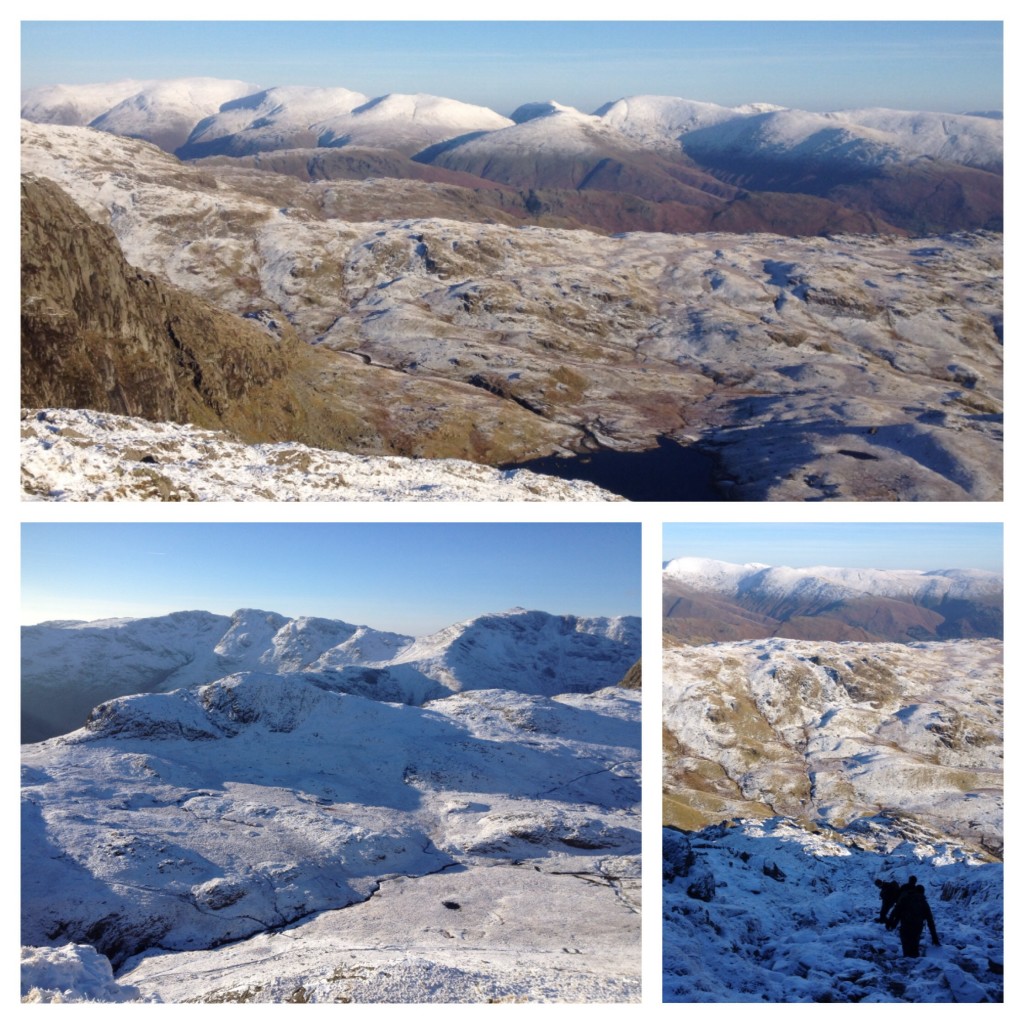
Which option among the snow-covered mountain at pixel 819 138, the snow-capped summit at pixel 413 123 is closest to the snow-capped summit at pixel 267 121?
the snow-capped summit at pixel 413 123

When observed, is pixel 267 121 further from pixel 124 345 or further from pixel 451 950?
pixel 451 950

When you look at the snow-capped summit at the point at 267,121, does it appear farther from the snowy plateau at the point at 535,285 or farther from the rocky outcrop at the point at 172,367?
the rocky outcrop at the point at 172,367

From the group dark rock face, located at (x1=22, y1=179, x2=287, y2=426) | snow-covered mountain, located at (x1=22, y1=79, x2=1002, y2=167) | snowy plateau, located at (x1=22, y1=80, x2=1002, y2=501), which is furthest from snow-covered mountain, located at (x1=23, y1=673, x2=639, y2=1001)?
snow-covered mountain, located at (x1=22, y1=79, x2=1002, y2=167)

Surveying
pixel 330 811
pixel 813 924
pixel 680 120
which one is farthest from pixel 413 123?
pixel 813 924

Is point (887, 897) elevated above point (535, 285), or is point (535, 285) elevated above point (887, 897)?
point (535, 285)

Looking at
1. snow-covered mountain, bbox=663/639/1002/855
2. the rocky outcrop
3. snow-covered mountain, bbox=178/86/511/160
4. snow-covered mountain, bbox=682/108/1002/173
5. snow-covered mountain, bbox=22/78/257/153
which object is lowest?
snow-covered mountain, bbox=663/639/1002/855

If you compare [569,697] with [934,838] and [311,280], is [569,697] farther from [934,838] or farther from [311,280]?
[311,280]

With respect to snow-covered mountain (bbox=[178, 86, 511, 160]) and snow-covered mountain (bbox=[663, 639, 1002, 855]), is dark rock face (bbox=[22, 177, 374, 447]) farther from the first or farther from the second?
snow-covered mountain (bbox=[178, 86, 511, 160])

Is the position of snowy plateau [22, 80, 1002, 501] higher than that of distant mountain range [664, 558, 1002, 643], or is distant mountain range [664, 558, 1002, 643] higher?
snowy plateau [22, 80, 1002, 501]
